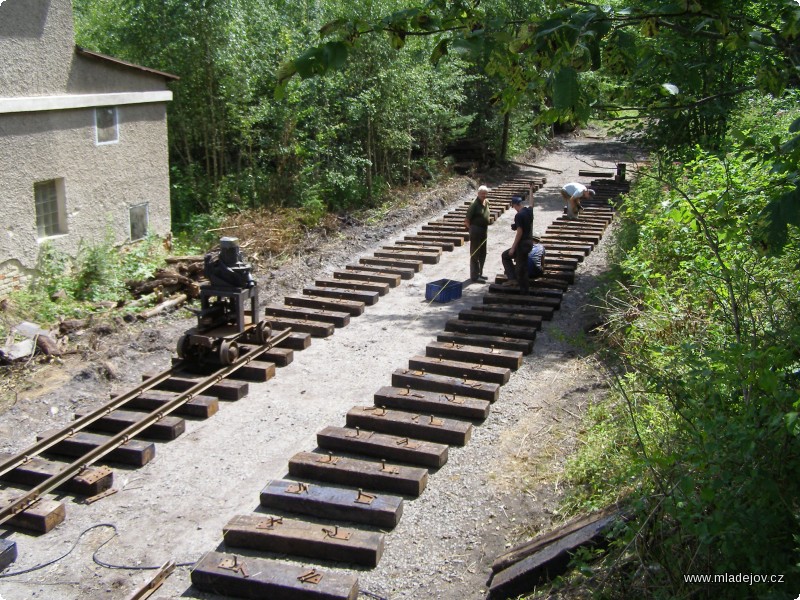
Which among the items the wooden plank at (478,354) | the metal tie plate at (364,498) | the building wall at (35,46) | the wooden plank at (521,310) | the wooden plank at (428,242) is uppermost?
the building wall at (35,46)

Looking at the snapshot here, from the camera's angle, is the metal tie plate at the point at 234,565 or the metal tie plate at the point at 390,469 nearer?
the metal tie plate at the point at 234,565

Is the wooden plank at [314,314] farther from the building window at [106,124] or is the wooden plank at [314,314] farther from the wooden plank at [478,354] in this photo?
the building window at [106,124]

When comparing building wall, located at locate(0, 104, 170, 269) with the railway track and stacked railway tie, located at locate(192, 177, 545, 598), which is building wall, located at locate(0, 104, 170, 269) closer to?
the railway track

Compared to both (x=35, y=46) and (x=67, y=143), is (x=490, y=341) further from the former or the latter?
(x=35, y=46)

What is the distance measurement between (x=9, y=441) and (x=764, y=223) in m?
7.99

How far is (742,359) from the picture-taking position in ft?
16.9

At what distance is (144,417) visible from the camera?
887cm

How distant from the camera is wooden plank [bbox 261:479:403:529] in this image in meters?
7.22

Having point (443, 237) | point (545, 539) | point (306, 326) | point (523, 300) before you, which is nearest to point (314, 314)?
point (306, 326)

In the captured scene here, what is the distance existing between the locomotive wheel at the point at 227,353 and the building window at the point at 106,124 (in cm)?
605

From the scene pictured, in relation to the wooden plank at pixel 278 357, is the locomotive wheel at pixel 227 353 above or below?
above

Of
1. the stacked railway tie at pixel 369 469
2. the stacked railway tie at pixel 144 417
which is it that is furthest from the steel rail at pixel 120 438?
the stacked railway tie at pixel 369 469

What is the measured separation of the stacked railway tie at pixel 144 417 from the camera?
7641 mm

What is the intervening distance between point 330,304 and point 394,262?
297 centimetres
